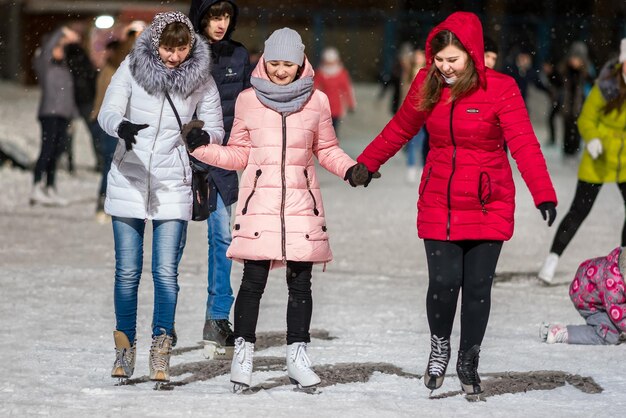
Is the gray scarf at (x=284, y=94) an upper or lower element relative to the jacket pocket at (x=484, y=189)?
upper

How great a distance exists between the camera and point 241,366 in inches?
218

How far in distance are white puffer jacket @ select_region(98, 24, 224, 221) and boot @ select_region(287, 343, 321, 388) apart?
0.74 meters

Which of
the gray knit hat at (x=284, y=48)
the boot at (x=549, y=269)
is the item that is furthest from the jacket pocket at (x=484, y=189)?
the boot at (x=549, y=269)

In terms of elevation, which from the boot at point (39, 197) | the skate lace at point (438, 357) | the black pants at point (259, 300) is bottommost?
the boot at point (39, 197)

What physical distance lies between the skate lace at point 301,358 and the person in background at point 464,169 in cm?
51

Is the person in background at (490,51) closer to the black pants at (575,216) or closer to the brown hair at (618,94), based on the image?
the brown hair at (618,94)

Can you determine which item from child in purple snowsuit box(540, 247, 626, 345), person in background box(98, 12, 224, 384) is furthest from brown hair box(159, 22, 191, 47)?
child in purple snowsuit box(540, 247, 626, 345)

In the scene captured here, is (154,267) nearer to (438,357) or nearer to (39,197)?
(438,357)

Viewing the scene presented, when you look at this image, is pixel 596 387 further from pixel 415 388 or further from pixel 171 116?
pixel 171 116

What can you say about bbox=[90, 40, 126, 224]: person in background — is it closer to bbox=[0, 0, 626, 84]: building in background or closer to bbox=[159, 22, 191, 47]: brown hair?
bbox=[159, 22, 191, 47]: brown hair

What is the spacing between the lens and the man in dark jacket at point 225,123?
628 cm

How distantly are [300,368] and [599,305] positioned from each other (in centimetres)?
201

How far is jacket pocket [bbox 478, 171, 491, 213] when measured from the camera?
546 centimetres

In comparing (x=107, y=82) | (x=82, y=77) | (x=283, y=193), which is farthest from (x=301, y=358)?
(x=82, y=77)
